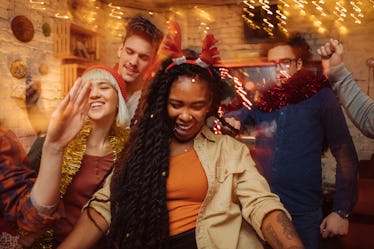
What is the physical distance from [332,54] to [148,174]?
1059 millimetres

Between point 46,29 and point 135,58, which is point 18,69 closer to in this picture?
point 46,29

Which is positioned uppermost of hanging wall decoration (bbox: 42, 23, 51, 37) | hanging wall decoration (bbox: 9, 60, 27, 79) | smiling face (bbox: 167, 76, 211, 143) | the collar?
smiling face (bbox: 167, 76, 211, 143)

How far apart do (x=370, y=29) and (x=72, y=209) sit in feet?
9.29

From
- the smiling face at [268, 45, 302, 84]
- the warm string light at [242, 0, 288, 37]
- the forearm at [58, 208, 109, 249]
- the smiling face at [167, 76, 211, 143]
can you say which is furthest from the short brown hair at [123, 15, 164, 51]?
the warm string light at [242, 0, 288, 37]

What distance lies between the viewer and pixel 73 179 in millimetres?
1557

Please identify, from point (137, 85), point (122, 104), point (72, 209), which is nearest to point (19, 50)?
point (137, 85)

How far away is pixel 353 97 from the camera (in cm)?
158

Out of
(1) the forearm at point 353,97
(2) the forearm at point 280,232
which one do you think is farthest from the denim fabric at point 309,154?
(2) the forearm at point 280,232

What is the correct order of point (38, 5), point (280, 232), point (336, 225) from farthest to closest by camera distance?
point (38, 5) < point (336, 225) < point (280, 232)

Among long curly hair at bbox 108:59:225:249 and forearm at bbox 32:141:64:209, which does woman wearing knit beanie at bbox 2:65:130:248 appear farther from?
long curly hair at bbox 108:59:225:249

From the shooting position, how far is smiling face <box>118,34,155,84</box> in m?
1.89

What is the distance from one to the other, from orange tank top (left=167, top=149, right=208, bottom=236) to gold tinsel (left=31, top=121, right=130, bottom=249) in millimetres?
387

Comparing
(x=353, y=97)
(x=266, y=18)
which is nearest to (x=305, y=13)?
(x=266, y=18)

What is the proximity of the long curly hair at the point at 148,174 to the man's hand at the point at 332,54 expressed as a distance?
56 cm
